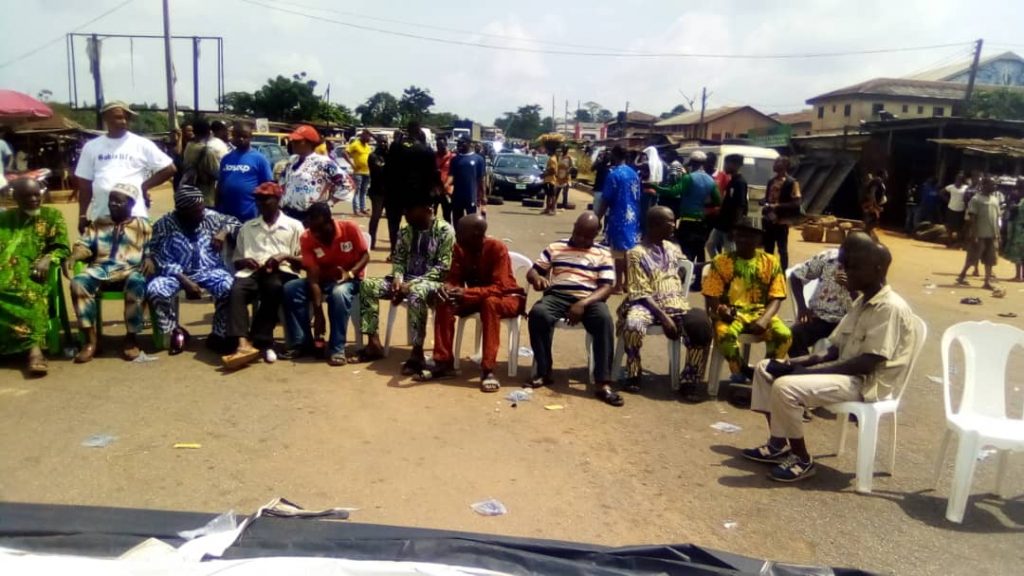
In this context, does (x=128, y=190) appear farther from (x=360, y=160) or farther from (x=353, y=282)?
(x=360, y=160)

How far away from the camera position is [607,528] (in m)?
4.15

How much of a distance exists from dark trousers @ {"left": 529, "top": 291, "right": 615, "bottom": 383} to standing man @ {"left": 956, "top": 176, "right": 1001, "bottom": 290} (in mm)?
9210

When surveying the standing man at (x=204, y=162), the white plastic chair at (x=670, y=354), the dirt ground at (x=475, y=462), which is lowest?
the dirt ground at (x=475, y=462)

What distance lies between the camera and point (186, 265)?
691 cm

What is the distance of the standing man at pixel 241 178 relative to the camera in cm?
784

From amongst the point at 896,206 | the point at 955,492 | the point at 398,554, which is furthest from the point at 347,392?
the point at 896,206

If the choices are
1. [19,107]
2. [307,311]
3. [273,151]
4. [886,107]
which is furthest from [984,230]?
[886,107]

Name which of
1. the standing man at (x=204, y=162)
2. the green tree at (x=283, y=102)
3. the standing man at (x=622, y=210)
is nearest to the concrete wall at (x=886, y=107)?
the green tree at (x=283, y=102)

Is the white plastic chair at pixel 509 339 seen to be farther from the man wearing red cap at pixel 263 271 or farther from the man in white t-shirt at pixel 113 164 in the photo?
the man in white t-shirt at pixel 113 164

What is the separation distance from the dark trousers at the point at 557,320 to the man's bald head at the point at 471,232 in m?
0.67

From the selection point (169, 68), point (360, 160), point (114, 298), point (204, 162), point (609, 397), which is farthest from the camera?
point (169, 68)

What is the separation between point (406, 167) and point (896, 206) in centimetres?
1736

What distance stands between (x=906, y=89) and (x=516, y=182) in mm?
41884

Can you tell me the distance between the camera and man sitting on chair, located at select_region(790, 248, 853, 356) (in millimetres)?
6207
